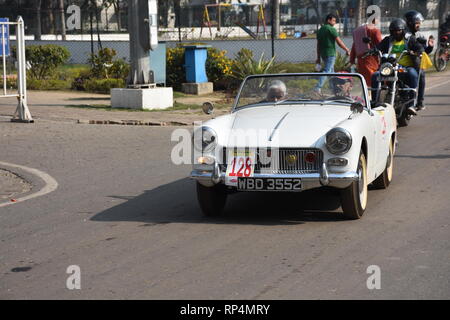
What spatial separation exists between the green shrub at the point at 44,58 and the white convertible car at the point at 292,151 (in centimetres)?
1660

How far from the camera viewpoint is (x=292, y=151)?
7.63 m

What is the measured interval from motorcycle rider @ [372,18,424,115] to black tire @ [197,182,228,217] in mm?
6664

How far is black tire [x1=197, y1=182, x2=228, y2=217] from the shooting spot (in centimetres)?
797

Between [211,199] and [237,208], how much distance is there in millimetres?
649

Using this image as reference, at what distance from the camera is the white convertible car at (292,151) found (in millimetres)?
7559

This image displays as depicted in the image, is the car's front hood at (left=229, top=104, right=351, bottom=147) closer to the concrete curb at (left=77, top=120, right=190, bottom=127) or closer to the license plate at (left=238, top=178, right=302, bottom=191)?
the license plate at (left=238, top=178, right=302, bottom=191)

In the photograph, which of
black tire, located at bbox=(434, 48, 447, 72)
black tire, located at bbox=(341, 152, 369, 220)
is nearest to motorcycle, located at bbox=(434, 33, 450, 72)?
black tire, located at bbox=(434, 48, 447, 72)

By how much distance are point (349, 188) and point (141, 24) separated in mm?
11185

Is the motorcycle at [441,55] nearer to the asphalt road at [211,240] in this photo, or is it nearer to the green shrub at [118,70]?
the green shrub at [118,70]

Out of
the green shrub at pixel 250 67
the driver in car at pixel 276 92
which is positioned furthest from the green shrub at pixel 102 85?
the driver in car at pixel 276 92

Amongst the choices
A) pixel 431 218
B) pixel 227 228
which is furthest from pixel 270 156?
pixel 431 218

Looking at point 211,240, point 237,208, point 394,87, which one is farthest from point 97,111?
point 211,240
